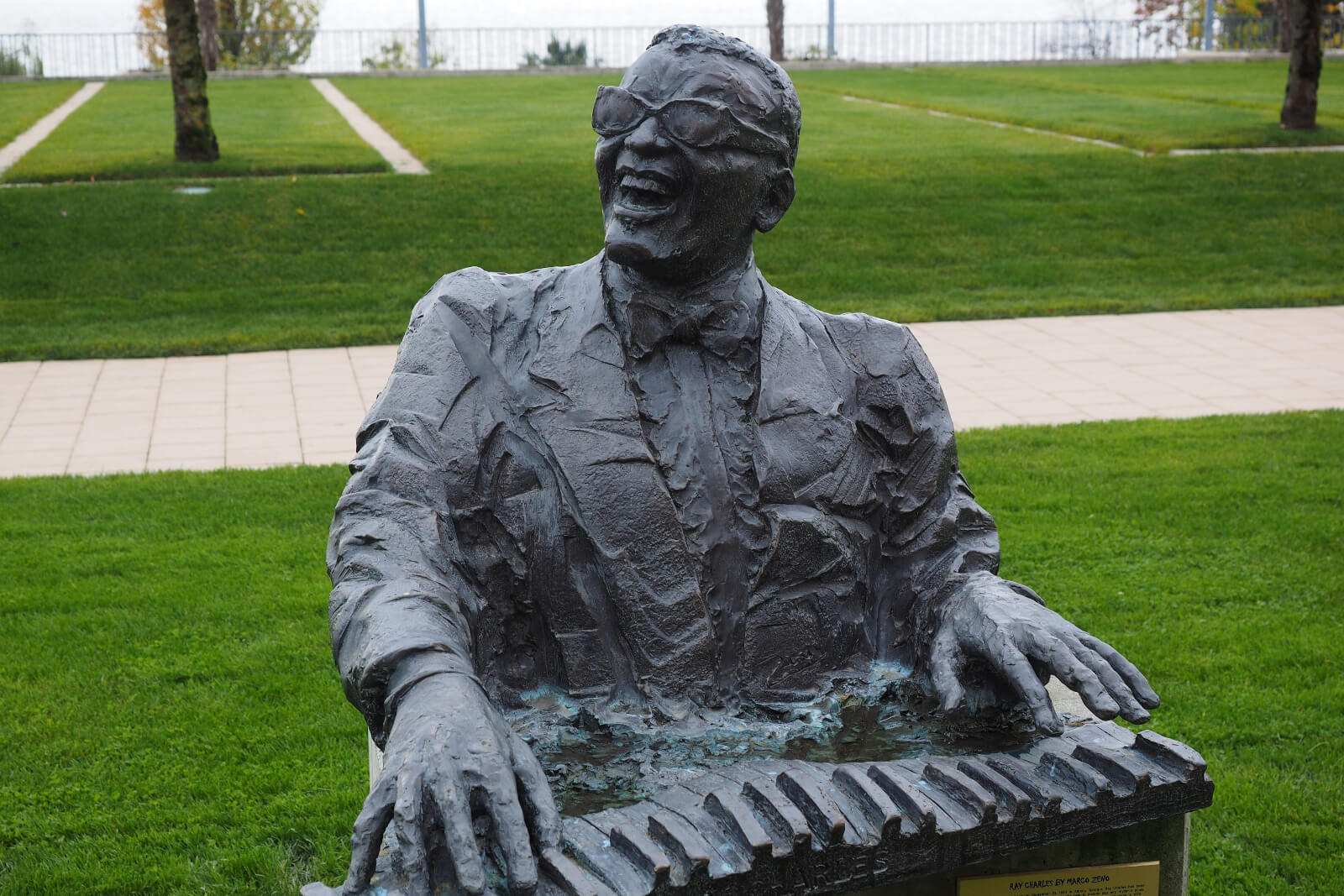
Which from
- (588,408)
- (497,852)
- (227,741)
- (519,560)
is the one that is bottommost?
(227,741)

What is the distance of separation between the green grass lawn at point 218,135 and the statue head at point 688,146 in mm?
13515

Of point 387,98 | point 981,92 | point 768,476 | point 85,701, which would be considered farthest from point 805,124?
point 768,476

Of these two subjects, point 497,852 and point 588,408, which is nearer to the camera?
point 497,852

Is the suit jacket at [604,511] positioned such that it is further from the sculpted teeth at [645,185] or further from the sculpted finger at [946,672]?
the sculpted teeth at [645,185]

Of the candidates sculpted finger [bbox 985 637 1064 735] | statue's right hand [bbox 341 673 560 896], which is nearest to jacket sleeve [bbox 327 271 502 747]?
statue's right hand [bbox 341 673 560 896]

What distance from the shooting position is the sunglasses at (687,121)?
2768 mm

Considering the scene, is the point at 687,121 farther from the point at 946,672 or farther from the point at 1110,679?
the point at 1110,679

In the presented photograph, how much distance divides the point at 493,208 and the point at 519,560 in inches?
458

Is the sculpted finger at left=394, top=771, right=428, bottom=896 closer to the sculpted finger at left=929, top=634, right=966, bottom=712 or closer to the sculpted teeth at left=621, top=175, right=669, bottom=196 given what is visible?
the sculpted finger at left=929, top=634, right=966, bottom=712

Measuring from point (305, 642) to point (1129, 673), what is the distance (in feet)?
12.7

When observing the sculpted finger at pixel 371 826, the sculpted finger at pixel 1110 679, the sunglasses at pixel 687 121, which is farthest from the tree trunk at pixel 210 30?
the sculpted finger at pixel 371 826

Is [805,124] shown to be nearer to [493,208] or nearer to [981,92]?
[981,92]

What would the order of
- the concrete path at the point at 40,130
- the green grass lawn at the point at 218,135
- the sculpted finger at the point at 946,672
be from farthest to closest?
the concrete path at the point at 40,130 → the green grass lawn at the point at 218,135 → the sculpted finger at the point at 946,672

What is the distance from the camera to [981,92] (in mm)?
25266
